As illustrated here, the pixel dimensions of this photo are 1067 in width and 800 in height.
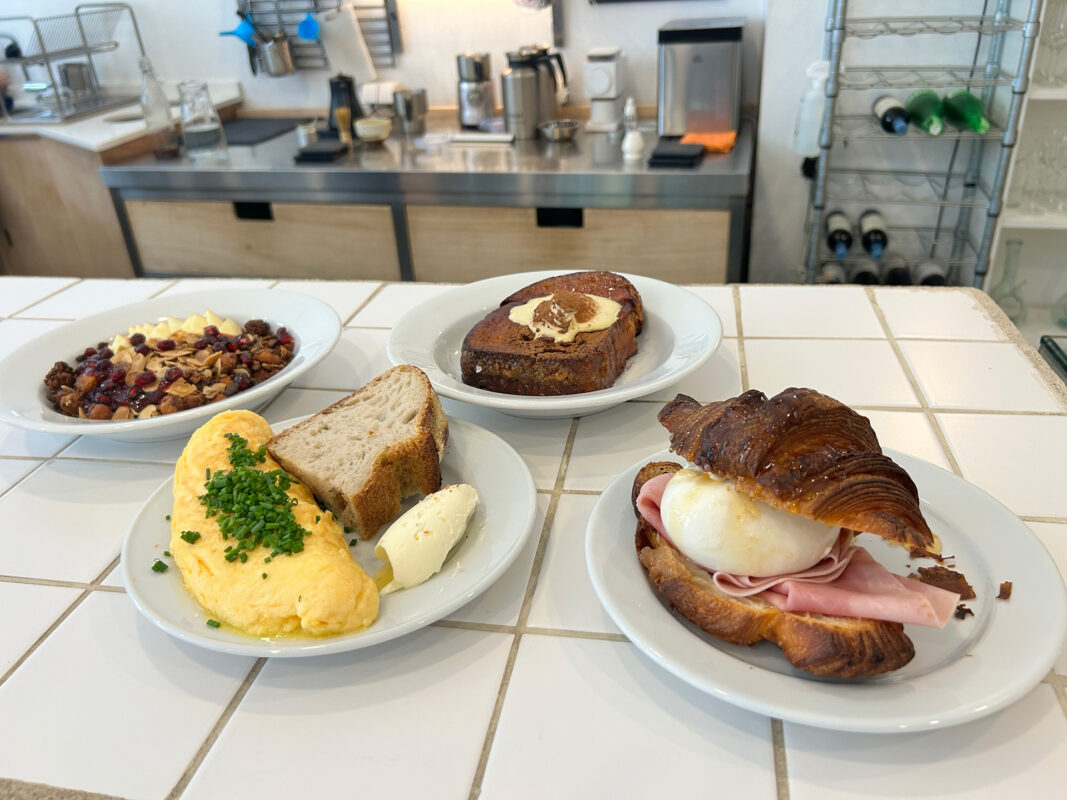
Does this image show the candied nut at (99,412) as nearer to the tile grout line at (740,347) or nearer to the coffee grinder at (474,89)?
the tile grout line at (740,347)

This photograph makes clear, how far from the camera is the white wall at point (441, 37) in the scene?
9.06 ft

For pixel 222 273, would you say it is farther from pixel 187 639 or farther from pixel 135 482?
pixel 187 639

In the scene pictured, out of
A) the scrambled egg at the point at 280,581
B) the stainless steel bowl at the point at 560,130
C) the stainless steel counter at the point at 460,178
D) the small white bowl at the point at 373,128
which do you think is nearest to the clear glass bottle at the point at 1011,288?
the stainless steel counter at the point at 460,178

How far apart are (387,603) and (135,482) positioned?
0.42 meters

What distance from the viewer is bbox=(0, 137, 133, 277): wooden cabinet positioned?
9.46 ft

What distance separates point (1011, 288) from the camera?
254 cm

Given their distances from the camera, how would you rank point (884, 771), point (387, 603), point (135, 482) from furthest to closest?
point (135, 482) < point (387, 603) < point (884, 771)

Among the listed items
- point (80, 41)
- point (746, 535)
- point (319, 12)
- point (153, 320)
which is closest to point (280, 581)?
point (746, 535)

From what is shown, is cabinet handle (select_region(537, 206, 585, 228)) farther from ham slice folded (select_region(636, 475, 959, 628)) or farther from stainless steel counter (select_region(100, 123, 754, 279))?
ham slice folded (select_region(636, 475, 959, 628))

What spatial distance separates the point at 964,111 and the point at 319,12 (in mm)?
2275

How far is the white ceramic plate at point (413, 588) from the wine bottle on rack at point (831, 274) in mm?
1963

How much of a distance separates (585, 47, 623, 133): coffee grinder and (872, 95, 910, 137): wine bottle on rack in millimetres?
856

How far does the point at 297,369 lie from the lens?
977 mm

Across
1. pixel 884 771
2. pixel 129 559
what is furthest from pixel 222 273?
pixel 884 771
